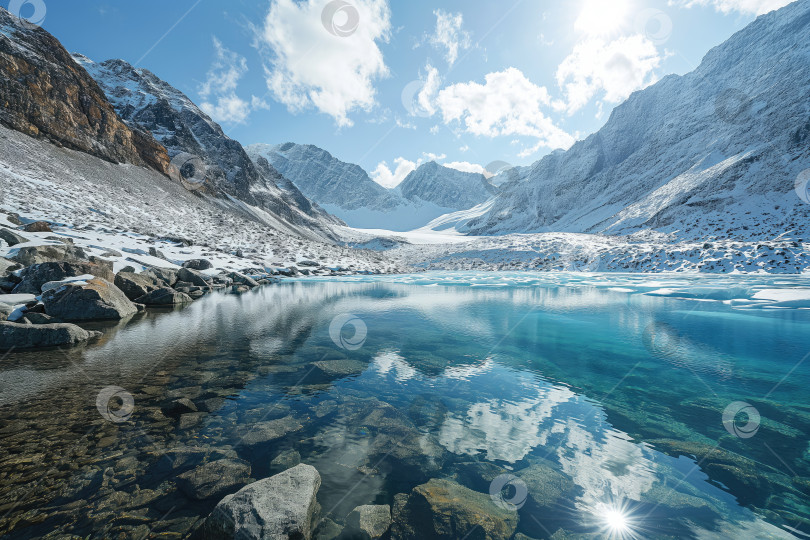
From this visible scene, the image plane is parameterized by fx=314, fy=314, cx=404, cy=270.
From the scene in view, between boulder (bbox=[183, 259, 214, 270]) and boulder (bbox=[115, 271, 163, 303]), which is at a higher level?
boulder (bbox=[183, 259, 214, 270])

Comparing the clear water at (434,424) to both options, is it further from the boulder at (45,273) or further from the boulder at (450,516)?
the boulder at (45,273)

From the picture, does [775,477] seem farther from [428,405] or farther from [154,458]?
[154,458]

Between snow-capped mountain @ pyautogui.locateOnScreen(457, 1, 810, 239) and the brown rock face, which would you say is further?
snow-capped mountain @ pyautogui.locateOnScreen(457, 1, 810, 239)

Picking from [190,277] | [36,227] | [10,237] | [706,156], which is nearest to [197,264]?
[190,277]

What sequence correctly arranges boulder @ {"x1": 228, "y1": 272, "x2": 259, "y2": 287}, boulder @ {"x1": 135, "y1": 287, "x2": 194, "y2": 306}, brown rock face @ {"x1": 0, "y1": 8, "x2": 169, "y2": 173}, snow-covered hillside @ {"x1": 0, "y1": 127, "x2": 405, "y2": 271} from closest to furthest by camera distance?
boulder @ {"x1": 135, "y1": 287, "x2": 194, "y2": 306} < snow-covered hillside @ {"x1": 0, "y1": 127, "x2": 405, "y2": 271} < boulder @ {"x1": 228, "y1": 272, "x2": 259, "y2": 287} < brown rock face @ {"x1": 0, "y1": 8, "x2": 169, "y2": 173}

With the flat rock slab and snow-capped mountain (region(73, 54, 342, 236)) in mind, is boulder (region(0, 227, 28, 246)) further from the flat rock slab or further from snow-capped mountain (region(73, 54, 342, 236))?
snow-capped mountain (region(73, 54, 342, 236))

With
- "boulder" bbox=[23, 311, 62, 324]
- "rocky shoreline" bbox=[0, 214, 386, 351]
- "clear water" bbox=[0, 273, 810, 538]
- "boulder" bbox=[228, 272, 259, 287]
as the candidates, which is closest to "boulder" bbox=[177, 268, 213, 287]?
"rocky shoreline" bbox=[0, 214, 386, 351]
